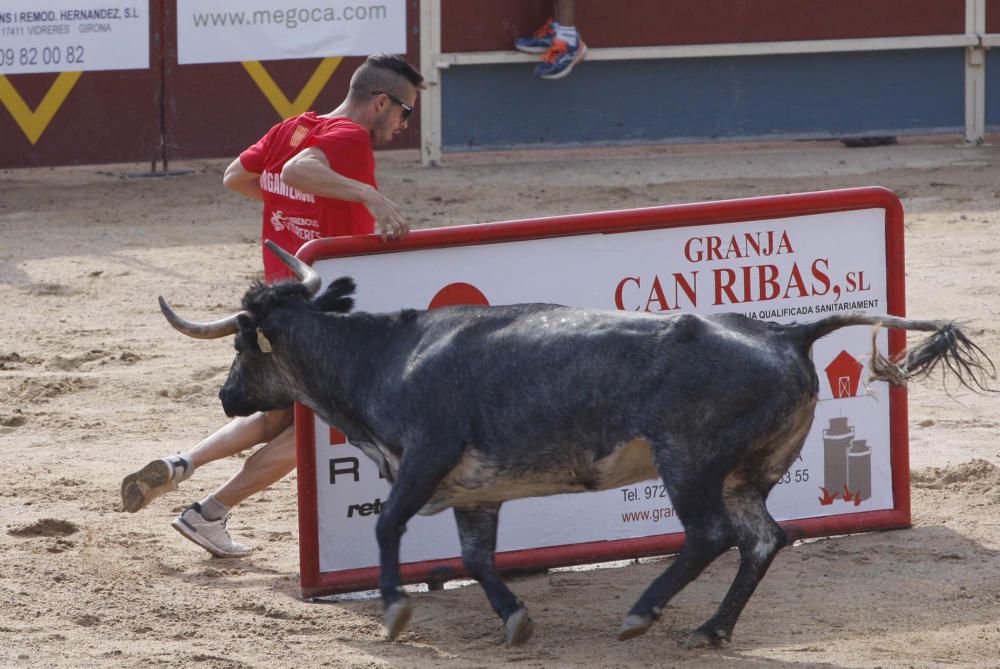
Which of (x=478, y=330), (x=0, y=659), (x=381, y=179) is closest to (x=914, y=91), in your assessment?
(x=381, y=179)

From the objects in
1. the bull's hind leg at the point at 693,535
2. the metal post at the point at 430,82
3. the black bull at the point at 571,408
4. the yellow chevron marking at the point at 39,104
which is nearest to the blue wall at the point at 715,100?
the metal post at the point at 430,82

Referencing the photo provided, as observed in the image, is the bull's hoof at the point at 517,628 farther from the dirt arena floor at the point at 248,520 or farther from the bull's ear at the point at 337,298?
the bull's ear at the point at 337,298

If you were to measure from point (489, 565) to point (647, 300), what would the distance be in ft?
4.29

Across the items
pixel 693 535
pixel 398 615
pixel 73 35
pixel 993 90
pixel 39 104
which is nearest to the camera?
pixel 693 535

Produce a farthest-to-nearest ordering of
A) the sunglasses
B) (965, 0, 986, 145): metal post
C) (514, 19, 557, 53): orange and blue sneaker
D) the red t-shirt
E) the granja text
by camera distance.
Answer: (965, 0, 986, 145): metal post, (514, 19, 557, 53): orange and blue sneaker, the granja text, the sunglasses, the red t-shirt

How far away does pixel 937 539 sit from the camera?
6.34 meters

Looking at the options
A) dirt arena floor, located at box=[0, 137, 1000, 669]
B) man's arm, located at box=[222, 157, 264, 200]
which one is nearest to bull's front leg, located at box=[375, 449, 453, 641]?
dirt arena floor, located at box=[0, 137, 1000, 669]

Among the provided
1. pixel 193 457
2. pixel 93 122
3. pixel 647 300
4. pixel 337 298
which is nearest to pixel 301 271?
pixel 337 298

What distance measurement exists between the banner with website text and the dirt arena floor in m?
0.16

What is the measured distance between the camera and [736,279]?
6164mm

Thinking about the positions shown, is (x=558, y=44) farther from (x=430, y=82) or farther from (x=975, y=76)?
(x=975, y=76)

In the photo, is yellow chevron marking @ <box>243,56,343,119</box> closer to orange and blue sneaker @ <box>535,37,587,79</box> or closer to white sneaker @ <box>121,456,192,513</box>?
orange and blue sneaker @ <box>535,37,587,79</box>

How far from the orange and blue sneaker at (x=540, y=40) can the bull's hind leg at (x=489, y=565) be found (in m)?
9.38

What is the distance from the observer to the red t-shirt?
19.0ft
